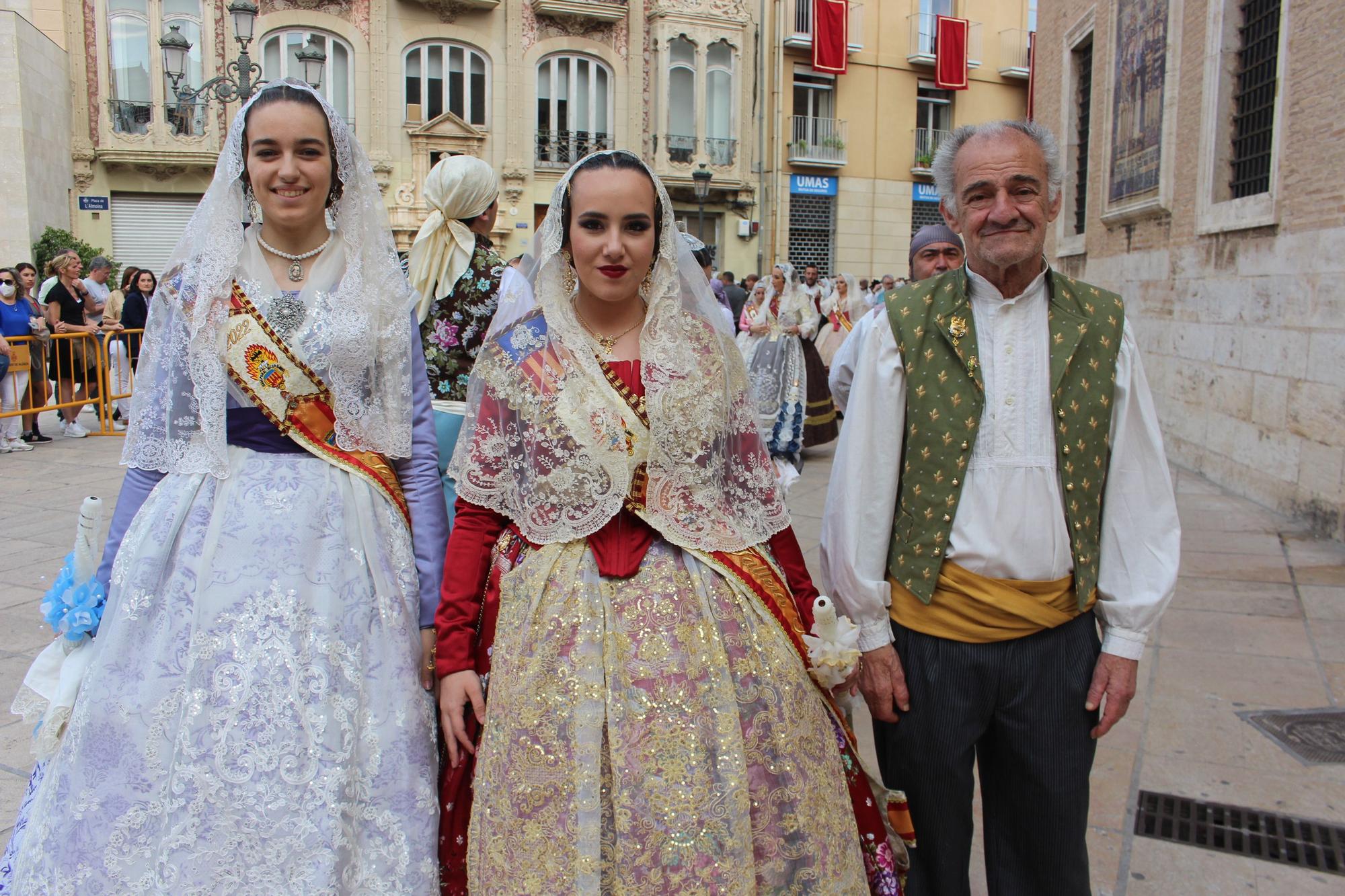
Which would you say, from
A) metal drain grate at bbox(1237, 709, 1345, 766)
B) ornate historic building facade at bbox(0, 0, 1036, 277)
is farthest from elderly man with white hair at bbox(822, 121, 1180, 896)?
ornate historic building facade at bbox(0, 0, 1036, 277)

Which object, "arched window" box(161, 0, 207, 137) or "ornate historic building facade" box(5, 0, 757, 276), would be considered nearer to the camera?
"ornate historic building facade" box(5, 0, 757, 276)

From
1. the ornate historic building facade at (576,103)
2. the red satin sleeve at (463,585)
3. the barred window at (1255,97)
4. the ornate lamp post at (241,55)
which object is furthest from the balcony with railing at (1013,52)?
the red satin sleeve at (463,585)

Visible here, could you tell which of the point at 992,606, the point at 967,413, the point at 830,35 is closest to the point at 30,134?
the point at 830,35

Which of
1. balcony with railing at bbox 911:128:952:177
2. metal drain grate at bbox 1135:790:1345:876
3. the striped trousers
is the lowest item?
metal drain grate at bbox 1135:790:1345:876

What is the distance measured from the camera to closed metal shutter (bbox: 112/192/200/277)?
70.4 ft

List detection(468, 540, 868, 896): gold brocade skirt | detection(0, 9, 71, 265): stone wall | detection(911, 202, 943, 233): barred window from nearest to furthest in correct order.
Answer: detection(468, 540, 868, 896): gold brocade skirt → detection(0, 9, 71, 265): stone wall → detection(911, 202, 943, 233): barred window

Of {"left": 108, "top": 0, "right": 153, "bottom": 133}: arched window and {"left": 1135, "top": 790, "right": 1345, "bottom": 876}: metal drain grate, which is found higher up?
{"left": 108, "top": 0, "right": 153, "bottom": 133}: arched window

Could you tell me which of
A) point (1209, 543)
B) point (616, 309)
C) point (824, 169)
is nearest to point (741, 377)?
point (616, 309)

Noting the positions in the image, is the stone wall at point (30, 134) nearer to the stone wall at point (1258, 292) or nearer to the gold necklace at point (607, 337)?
the stone wall at point (1258, 292)

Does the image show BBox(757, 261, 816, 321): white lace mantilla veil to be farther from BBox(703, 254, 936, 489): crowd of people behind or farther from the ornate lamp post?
the ornate lamp post

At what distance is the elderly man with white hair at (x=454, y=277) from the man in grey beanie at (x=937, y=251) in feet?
5.23

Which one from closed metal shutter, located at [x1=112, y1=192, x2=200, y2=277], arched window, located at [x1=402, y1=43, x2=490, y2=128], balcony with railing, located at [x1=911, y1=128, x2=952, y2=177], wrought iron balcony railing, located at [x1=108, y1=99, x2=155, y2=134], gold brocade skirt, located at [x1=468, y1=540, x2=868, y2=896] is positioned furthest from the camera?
balcony with railing, located at [x1=911, y1=128, x2=952, y2=177]

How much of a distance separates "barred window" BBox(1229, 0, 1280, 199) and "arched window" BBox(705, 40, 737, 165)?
737 inches

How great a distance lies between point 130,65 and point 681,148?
1209 centimetres
